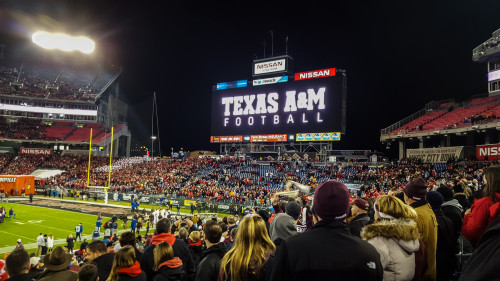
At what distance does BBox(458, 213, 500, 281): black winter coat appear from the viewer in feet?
4.16

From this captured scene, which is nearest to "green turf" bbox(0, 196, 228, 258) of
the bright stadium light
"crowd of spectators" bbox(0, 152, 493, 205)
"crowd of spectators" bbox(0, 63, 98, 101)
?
"crowd of spectators" bbox(0, 152, 493, 205)

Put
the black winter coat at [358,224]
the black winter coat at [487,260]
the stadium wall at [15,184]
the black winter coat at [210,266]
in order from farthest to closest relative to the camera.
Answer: the stadium wall at [15,184] < the black winter coat at [358,224] < the black winter coat at [210,266] < the black winter coat at [487,260]

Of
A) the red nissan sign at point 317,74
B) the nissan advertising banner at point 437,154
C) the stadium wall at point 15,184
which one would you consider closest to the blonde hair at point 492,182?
the nissan advertising banner at point 437,154

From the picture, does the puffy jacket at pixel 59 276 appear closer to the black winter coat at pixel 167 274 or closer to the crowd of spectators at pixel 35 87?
the black winter coat at pixel 167 274

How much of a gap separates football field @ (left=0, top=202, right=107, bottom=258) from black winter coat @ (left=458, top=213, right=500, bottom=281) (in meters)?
19.1

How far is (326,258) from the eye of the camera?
2141mm

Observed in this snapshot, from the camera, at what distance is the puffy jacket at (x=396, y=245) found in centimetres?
303

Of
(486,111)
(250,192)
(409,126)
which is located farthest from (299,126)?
(486,111)

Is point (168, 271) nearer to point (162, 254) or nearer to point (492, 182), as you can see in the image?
point (162, 254)

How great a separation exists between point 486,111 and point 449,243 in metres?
36.4

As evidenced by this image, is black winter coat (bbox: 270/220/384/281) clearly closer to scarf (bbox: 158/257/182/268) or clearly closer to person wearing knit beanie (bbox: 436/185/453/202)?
scarf (bbox: 158/257/182/268)

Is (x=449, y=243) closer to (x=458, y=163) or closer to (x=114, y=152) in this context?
(x=458, y=163)

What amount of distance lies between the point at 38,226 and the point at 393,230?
25867 mm

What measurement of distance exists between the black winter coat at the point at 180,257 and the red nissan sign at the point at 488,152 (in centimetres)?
3161
